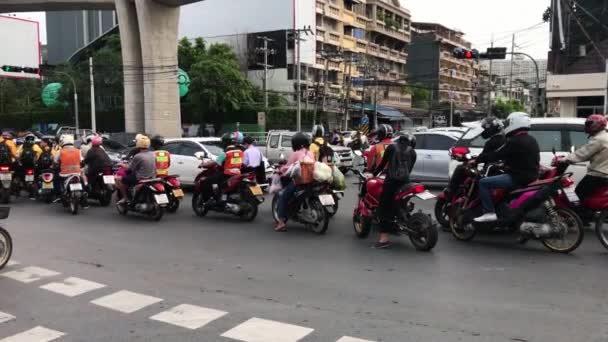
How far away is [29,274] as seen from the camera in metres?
6.24

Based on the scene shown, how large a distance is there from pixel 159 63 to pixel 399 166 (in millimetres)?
27724

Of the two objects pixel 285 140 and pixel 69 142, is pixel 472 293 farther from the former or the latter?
pixel 285 140

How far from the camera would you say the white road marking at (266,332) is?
418 centimetres

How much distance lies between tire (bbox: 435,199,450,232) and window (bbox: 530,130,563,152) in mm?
2282

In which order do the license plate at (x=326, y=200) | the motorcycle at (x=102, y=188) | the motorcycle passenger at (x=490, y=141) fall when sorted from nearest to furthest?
the motorcycle passenger at (x=490, y=141), the license plate at (x=326, y=200), the motorcycle at (x=102, y=188)

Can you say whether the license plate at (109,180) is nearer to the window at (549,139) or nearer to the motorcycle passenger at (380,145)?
the motorcycle passenger at (380,145)

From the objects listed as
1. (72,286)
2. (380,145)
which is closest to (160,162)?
(380,145)

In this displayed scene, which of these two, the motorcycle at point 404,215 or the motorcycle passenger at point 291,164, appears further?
the motorcycle passenger at point 291,164

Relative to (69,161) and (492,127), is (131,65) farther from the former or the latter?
(492,127)

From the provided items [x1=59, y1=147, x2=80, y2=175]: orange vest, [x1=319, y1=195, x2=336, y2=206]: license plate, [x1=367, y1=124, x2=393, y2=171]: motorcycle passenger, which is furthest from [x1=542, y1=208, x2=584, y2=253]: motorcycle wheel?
[x1=59, y1=147, x2=80, y2=175]: orange vest

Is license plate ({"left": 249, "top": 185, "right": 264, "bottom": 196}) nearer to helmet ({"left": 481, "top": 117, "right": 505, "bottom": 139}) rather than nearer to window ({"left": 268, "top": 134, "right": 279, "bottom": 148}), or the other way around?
helmet ({"left": 481, "top": 117, "right": 505, "bottom": 139})

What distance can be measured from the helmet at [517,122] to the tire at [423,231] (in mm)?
1655

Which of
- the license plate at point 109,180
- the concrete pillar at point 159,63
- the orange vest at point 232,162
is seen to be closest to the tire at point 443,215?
the orange vest at point 232,162

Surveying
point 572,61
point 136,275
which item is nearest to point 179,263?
point 136,275
